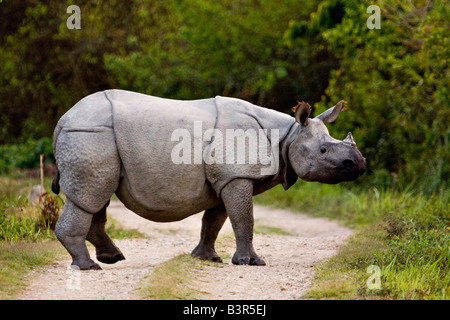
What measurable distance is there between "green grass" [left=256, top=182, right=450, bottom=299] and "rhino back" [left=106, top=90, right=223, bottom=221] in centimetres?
148

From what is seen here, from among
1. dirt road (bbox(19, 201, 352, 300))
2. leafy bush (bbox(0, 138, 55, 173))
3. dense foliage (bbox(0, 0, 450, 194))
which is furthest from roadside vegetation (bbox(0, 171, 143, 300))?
dense foliage (bbox(0, 0, 450, 194))

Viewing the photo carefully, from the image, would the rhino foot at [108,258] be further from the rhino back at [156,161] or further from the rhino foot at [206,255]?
the rhino foot at [206,255]

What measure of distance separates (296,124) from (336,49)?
8218mm

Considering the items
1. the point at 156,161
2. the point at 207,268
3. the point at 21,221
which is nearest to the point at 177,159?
the point at 156,161

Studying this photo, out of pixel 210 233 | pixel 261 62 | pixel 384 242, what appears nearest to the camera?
pixel 210 233

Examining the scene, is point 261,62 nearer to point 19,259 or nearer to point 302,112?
point 302,112

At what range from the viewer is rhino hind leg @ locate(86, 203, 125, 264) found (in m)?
7.89

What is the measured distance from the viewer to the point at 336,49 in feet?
51.6

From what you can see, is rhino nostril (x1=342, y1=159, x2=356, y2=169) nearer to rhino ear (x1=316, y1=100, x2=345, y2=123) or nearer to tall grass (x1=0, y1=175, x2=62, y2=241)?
rhino ear (x1=316, y1=100, x2=345, y2=123)

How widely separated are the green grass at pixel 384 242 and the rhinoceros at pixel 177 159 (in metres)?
0.93

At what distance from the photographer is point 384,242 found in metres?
8.61

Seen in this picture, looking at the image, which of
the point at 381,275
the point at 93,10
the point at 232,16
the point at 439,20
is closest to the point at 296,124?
the point at 381,275

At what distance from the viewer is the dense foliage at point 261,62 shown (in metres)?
13.5

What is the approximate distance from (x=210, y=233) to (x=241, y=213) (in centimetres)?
70
